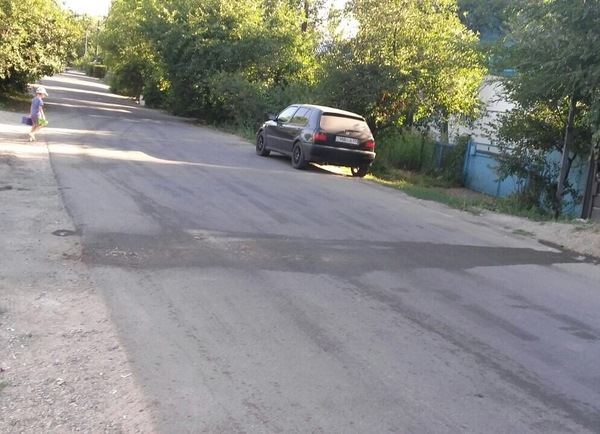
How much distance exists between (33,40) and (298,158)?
16652 millimetres

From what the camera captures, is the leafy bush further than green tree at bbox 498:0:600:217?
Yes

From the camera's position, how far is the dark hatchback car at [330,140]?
17.1m

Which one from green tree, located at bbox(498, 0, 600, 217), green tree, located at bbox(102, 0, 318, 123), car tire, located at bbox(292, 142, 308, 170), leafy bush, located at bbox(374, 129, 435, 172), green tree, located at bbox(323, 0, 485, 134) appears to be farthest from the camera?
green tree, located at bbox(102, 0, 318, 123)

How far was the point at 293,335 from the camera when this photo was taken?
5.46 metres

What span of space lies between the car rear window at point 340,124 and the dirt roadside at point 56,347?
31.3 ft

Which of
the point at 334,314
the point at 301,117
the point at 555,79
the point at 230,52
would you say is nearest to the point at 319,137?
the point at 301,117

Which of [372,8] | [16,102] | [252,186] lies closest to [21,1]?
[16,102]

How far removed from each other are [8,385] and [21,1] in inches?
1033

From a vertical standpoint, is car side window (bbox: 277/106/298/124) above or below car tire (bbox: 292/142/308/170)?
above

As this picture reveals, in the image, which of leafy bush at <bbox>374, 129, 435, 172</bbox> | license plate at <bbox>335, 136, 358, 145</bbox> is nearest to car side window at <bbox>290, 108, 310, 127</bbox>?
license plate at <bbox>335, 136, 358, 145</bbox>

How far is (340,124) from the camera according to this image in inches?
687

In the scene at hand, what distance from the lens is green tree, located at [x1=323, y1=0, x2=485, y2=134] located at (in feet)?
68.1

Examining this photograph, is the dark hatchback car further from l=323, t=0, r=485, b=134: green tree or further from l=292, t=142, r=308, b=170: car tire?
l=323, t=0, r=485, b=134: green tree

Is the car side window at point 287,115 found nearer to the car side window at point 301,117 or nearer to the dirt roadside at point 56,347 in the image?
the car side window at point 301,117
